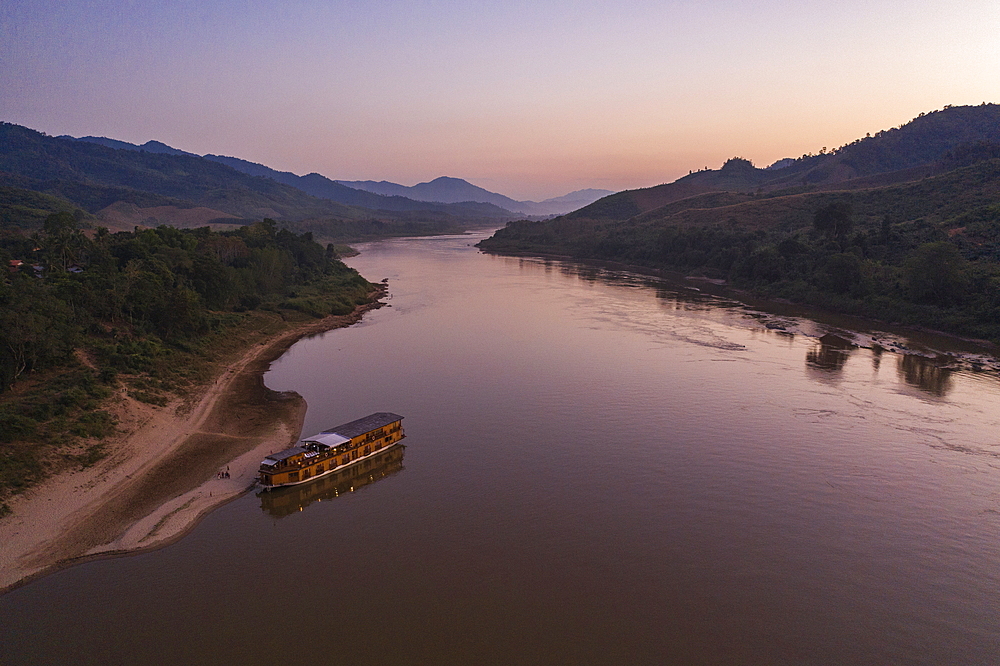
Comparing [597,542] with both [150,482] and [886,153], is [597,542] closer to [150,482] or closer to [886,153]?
[150,482]

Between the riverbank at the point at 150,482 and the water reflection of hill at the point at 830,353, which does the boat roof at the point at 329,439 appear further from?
the water reflection of hill at the point at 830,353

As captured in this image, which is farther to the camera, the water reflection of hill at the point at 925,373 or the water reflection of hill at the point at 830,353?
the water reflection of hill at the point at 830,353

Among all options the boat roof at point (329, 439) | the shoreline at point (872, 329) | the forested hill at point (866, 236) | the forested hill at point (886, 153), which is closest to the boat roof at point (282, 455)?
the boat roof at point (329, 439)

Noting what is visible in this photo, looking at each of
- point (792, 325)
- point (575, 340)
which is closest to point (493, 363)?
point (575, 340)

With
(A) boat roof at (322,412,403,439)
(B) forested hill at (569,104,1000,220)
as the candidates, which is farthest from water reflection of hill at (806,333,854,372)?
(B) forested hill at (569,104,1000,220)

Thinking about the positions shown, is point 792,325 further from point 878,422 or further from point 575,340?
point 878,422

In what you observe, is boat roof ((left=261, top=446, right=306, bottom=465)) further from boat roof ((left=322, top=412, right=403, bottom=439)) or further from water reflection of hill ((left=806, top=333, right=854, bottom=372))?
water reflection of hill ((left=806, top=333, right=854, bottom=372))

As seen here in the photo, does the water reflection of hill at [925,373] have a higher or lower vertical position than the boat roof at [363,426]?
lower
